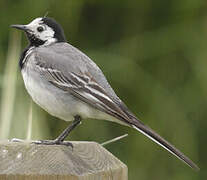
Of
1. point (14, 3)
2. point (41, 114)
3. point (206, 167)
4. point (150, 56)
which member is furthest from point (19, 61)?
point (206, 167)

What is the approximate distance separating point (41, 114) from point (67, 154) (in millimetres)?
2504

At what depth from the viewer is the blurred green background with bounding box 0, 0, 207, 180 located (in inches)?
192

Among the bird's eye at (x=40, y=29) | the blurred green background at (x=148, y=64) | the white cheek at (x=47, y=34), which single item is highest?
the bird's eye at (x=40, y=29)

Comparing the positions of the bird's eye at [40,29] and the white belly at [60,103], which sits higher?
the bird's eye at [40,29]

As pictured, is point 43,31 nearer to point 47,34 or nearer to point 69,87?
point 47,34

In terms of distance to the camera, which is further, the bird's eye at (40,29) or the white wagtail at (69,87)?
the bird's eye at (40,29)

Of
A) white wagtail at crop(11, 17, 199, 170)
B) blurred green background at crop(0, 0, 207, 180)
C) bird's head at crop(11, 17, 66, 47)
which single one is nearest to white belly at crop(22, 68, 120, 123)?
white wagtail at crop(11, 17, 199, 170)

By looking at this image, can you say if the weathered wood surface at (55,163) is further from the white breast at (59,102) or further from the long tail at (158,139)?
the white breast at (59,102)

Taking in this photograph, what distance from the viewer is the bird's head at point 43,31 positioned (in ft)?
12.4

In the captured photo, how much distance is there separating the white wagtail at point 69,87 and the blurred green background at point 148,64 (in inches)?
48.3

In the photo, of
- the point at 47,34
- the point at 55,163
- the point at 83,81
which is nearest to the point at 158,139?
the point at 83,81

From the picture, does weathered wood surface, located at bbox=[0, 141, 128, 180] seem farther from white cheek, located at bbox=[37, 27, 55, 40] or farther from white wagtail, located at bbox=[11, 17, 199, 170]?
→ white cheek, located at bbox=[37, 27, 55, 40]

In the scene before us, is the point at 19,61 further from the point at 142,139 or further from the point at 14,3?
the point at 142,139

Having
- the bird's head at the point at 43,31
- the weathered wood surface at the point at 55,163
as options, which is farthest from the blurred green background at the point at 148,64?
the weathered wood surface at the point at 55,163
